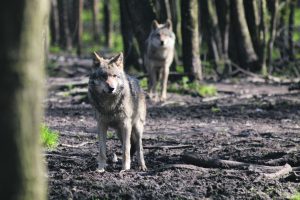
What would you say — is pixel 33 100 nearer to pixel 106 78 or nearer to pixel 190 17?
pixel 106 78

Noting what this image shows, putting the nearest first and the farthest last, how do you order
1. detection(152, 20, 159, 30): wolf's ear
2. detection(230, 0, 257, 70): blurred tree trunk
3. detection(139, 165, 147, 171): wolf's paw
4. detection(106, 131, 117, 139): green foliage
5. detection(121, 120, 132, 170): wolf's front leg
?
1. detection(121, 120, 132, 170): wolf's front leg
2. detection(139, 165, 147, 171): wolf's paw
3. detection(106, 131, 117, 139): green foliage
4. detection(152, 20, 159, 30): wolf's ear
5. detection(230, 0, 257, 70): blurred tree trunk

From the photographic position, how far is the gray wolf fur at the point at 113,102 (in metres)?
8.09

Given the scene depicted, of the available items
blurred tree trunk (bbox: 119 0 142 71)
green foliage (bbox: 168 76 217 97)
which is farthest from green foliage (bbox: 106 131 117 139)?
blurred tree trunk (bbox: 119 0 142 71)

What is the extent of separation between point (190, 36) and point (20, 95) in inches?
562

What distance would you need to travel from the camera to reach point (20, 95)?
3883 mm

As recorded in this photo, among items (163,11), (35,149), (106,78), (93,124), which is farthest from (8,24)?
(163,11)

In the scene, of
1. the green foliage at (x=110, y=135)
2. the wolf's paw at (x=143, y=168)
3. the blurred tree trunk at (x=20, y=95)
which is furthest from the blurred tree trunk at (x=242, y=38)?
the blurred tree trunk at (x=20, y=95)

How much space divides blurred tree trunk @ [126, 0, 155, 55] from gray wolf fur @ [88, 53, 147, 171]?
9.85 meters

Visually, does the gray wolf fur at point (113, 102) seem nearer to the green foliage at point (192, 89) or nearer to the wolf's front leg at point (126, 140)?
the wolf's front leg at point (126, 140)

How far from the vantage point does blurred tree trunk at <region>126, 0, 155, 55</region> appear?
18.2 meters

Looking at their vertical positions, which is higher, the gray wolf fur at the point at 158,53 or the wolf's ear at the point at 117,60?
the wolf's ear at the point at 117,60

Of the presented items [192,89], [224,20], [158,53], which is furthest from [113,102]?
[224,20]

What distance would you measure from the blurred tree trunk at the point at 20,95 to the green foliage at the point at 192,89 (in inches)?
522

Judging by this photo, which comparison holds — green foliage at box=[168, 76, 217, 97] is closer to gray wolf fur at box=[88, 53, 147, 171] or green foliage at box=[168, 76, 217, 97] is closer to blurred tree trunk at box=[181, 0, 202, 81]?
blurred tree trunk at box=[181, 0, 202, 81]
